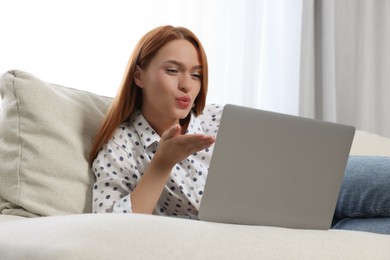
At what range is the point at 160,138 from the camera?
1.82 meters

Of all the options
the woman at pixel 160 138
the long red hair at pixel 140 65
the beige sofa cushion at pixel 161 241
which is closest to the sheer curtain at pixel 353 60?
the woman at pixel 160 138

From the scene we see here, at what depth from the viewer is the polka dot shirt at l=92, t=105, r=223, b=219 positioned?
1693 millimetres

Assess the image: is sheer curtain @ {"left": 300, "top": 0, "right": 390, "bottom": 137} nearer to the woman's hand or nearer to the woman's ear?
the woman's ear

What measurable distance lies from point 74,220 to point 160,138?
2.35ft

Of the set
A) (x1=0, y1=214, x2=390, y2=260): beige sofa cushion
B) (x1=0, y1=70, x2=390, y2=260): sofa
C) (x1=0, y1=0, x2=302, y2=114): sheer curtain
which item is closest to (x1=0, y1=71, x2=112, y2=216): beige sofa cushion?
(x1=0, y1=70, x2=390, y2=260): sofa

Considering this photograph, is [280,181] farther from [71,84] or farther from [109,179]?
[71,84]

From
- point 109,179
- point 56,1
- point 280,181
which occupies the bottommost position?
point 109,179

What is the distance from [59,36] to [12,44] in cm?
19

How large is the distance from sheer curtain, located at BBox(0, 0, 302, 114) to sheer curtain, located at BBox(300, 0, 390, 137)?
0.15 m

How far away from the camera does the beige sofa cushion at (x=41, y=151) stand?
1.65 m

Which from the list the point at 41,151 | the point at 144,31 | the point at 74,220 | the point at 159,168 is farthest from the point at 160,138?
the point at 144,31

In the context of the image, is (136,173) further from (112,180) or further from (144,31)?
(144,31)

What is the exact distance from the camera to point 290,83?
3414 millimetres

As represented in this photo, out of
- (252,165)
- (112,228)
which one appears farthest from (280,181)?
(112,228)
